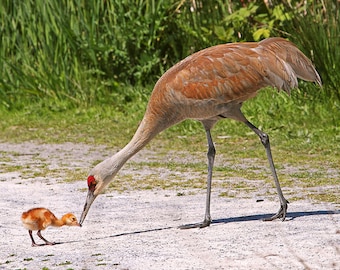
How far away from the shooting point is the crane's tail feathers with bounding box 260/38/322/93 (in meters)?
6.93

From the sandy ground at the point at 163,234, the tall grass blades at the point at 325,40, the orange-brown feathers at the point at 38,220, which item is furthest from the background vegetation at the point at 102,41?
the orange-brown feathers at the point at 38,220

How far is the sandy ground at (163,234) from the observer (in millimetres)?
5637

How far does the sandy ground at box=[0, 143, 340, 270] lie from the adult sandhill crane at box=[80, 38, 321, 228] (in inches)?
11.8

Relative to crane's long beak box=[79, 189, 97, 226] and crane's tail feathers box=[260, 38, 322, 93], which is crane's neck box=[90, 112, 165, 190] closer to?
crane's long beak box=[79, 189, 97, 226]

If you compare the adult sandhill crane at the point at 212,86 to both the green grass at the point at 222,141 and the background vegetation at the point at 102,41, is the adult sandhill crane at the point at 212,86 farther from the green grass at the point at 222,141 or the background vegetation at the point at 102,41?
the background vegetation at the point at 102,41

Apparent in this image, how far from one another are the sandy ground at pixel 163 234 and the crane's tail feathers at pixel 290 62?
0.97m

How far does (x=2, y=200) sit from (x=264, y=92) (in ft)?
17.3

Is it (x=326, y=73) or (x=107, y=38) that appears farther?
(x=107, y=38)

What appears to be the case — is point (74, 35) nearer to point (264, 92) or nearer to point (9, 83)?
point (9, 83)

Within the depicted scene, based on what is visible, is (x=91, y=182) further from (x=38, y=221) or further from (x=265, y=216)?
(x=265, y=216)

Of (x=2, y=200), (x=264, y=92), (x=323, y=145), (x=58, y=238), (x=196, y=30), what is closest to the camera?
(x=58, y=238)

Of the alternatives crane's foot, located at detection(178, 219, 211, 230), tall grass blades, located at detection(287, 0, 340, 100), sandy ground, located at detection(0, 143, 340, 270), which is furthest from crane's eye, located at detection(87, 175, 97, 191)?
tall grass blades, located at detection(287, 0, 340, 100)

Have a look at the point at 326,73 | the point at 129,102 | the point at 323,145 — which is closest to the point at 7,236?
the point at 323,145

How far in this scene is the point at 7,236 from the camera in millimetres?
6695
